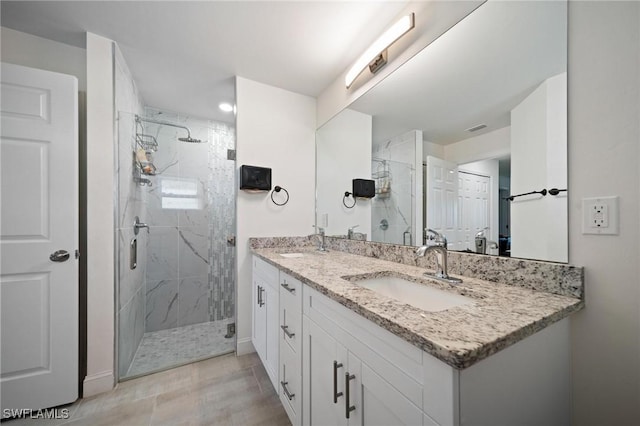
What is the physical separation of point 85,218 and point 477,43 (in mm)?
2496

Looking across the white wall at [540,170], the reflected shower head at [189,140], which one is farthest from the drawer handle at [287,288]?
the reflected shower head at [189,140]

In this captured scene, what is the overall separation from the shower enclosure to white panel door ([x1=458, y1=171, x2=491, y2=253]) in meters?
1.83

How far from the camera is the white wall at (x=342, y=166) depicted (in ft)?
5.91

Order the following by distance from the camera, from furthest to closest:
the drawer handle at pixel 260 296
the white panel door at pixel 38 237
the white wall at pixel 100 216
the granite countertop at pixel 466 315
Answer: the drawer handle at pixel 260 296
the white wall at pixel 100 216
the white panel door at pixel 38 237
the granite countertop at pixel 466 315

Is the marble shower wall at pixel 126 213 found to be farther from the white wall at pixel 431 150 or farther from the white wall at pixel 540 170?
the white wall at pixel 540 170

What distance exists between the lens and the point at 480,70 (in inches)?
41.4

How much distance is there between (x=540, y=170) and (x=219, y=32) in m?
1.94

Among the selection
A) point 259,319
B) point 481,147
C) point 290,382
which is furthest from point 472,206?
point 259,319

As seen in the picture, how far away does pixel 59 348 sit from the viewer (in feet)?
4.46

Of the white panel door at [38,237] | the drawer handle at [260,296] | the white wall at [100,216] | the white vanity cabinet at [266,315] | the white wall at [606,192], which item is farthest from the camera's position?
the drawer handle at [260,296]

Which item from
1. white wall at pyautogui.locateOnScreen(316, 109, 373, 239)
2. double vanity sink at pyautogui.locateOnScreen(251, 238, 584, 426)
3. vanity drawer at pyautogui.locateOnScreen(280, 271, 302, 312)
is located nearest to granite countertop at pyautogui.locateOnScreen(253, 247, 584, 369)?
double vanity sink at pyautogui.locateOnScreen(251, 238, 584, 426)

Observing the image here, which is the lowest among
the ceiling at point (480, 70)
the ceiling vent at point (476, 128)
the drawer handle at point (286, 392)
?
the drawer handle at point (286, 392)

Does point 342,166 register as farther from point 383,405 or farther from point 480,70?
point 383,405

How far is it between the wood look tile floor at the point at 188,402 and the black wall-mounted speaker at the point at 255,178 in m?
1.43
